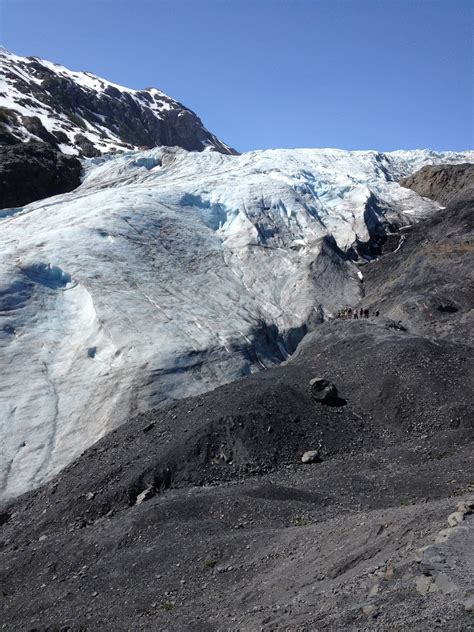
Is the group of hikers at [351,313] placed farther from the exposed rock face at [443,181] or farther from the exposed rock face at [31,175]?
the exposed rock face at [31,175]

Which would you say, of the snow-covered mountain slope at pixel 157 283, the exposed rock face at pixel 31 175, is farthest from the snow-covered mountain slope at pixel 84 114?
the snow-covered mountain slope at pixel 157 283

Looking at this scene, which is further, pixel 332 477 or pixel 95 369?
pixel 95 369

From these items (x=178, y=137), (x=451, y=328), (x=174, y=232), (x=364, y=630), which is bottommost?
(x=364, y=630)

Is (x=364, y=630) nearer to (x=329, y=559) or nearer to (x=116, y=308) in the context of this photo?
(x=329, y=559)

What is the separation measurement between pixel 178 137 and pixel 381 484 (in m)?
101

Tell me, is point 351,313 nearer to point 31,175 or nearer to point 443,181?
point 443,181

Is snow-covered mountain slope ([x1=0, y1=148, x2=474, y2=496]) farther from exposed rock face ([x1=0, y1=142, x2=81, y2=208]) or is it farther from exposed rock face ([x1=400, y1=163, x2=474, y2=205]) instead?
exposed rock face ([x1=400, y1=163, x2=474, y2=205])

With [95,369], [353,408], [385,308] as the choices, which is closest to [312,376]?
[353,408]

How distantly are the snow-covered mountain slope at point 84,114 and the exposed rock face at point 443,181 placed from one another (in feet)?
105

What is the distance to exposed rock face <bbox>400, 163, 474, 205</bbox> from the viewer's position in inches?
2034

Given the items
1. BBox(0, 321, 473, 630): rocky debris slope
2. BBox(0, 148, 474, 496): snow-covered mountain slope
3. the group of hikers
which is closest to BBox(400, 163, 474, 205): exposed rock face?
BBox(0, 148, 474, 496): snow-covered mountain slope

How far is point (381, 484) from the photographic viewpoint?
1524 cm

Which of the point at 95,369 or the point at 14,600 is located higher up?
the point at 95,369

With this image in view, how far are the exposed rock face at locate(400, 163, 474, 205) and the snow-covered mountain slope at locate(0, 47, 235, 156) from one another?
31938 millimetres
